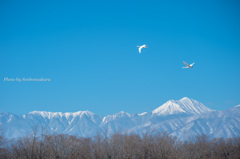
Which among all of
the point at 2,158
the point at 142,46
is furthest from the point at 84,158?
the point at 142,46

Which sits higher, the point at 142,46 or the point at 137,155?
the point at 142,46

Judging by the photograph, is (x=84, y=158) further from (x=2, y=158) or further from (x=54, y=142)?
(x=2, y=158)

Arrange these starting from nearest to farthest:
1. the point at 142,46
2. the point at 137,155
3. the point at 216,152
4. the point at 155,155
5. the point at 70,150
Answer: the point at 142,46 → the point at 70,150 → the point at 155,155 → the point at 137,155 → the point at 216,152

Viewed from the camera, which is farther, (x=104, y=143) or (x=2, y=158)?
(x=104, y=143)

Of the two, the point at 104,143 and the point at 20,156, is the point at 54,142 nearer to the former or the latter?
the point at 20,156

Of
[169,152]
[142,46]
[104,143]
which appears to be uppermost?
[142,46]

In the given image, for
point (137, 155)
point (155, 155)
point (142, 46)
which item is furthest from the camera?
point (137, 155)

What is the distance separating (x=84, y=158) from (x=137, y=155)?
1225 cm

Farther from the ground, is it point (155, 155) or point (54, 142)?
point (54, 142)

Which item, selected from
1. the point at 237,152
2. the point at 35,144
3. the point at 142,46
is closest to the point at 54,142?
the point at 35,144

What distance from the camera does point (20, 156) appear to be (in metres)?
54.8

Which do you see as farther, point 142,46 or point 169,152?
point 169,152

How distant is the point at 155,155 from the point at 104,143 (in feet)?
37.7

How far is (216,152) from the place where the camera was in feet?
304
